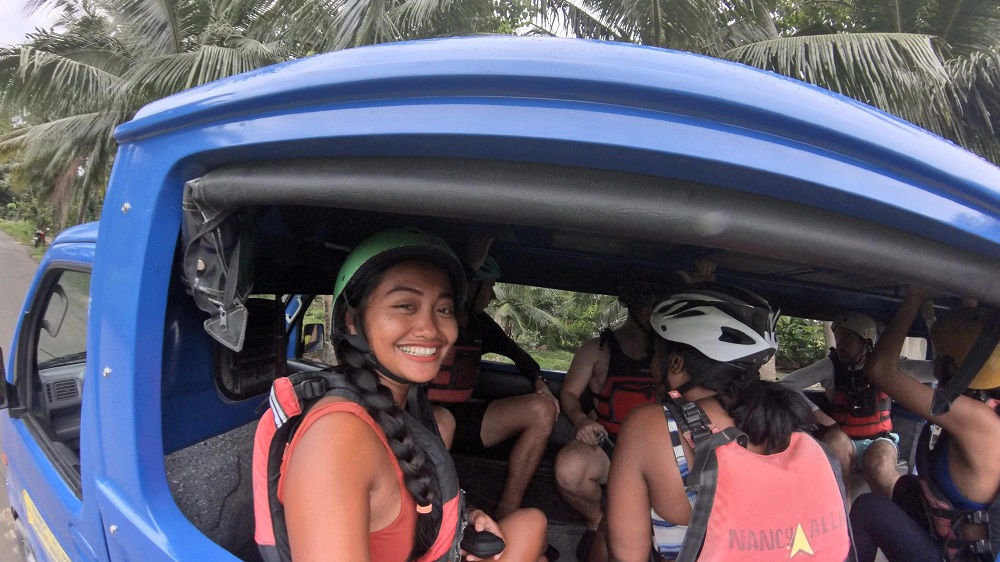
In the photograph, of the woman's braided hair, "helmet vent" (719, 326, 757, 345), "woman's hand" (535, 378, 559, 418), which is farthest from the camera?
"woman's hand" (535, 378, 559, 418)

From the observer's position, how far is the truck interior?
2.94ft

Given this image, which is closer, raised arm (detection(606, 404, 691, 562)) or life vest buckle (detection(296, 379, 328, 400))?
life vest buckle (detection(296, 379, 328, 400))

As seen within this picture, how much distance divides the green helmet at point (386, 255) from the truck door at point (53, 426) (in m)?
0.81

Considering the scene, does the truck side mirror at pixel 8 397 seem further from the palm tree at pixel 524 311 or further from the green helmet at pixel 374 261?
the palm tree at pixel 524 311

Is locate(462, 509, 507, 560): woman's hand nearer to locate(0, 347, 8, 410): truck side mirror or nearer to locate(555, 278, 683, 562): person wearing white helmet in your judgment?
locate(555, 278, 683, 562): person wearing white helmet

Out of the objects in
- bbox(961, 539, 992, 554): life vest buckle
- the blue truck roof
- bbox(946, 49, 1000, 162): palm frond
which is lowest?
bbox(961, 539, 992, 554): life vest buckle

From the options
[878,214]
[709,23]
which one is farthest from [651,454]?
[709,23]

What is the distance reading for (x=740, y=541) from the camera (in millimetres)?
1305

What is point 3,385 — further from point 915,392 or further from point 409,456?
point 915,392

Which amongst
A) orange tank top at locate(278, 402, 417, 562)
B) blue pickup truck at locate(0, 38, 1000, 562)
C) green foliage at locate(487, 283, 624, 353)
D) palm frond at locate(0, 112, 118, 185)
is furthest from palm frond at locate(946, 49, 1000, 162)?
palm frond at locate(0, 112, 118, 185)

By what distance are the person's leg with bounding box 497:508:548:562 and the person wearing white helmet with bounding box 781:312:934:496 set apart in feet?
6.54

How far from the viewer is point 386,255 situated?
4.59ft

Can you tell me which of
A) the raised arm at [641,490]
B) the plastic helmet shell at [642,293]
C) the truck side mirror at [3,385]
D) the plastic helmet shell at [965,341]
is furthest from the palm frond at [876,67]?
the truck side mirror at [3,385]

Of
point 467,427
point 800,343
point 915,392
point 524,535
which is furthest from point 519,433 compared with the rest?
point 800,343
